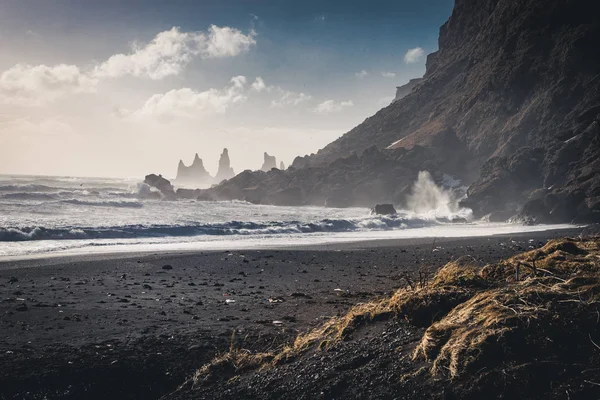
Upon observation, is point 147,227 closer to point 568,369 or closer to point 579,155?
point 568,369

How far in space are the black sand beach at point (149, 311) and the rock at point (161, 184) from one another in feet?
277

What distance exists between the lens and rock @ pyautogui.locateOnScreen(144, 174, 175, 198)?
96875mm

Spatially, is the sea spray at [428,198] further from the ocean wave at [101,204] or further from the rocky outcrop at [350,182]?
the ocean wave at [101,204]

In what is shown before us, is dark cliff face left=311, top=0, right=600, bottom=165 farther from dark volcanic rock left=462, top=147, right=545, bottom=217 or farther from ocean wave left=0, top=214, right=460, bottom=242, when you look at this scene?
ocean wave left=0, top=214, right=460, bottom=242

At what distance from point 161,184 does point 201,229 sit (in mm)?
75817

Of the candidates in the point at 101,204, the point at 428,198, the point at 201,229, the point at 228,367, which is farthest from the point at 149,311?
the point at 428,198

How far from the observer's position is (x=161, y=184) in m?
98.6

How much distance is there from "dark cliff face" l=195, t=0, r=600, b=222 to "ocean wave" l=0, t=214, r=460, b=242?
1771cm

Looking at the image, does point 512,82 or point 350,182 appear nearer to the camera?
point 512,82

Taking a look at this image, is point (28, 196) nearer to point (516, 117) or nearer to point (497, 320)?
point (497, 320)

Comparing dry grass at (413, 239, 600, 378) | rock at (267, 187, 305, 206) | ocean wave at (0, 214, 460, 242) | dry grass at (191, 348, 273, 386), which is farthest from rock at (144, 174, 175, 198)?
dry grass at (413, 239, 600, 378)

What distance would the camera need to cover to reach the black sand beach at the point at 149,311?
16.3 ft

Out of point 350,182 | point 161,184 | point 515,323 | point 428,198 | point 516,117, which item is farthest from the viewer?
point 161,184

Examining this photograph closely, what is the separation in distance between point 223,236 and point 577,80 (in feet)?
219
